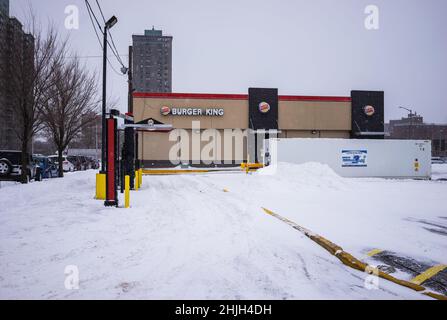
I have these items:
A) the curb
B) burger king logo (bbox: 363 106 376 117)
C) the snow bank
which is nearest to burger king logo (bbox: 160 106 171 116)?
the snow bank

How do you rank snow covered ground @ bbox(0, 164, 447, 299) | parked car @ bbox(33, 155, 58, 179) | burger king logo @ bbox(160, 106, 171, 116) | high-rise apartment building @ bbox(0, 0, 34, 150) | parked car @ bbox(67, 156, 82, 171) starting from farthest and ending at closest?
burger king logo @ bbox(160, 106, 171, 116) → parked car @ bbox(67, 156, 82, 171) → parked car @ bbox(33, 155, 58, 179) → high-rise apartment building @ bbox(0, 0, 34, 150) → snow covered ground @ bbox(0, 164, 447, 299)

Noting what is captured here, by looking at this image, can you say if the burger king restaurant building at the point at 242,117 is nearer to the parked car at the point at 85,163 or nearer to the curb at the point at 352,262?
the parked car at the point at 85,163

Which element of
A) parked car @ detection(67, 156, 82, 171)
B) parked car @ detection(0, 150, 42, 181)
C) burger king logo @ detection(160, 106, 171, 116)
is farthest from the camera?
burger king logo @ detection(160, 106, 171, 116)

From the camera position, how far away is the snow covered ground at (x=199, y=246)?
11.9 feet

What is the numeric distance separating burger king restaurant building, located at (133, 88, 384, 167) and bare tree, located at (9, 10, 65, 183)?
704 inches

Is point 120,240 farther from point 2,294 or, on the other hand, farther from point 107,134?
point 107,134

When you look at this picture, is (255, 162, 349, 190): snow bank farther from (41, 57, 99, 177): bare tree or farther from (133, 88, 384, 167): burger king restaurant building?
(133, 88, 384, 167): burger king restaurant building

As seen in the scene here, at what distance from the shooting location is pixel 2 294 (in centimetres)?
343

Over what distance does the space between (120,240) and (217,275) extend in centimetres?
244

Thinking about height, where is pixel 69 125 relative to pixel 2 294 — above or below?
above

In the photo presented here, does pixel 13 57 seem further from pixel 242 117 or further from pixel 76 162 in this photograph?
pixel 242 117

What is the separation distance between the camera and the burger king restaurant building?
35.2 m

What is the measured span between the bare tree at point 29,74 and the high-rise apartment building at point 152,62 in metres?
153
